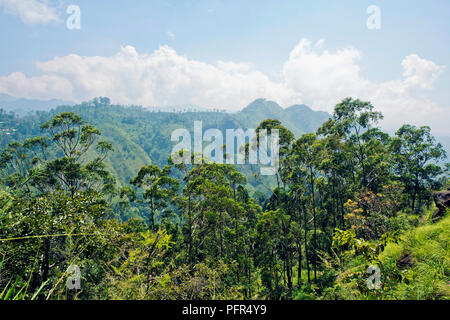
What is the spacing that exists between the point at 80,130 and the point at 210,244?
51.0ft

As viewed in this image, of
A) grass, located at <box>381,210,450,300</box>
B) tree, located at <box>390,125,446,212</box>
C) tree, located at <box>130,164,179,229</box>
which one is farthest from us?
tree, located at <box>390,125,446,212</box>

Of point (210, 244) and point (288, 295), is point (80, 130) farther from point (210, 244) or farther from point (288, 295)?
point (288, 295)

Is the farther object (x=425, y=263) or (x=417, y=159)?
(x=417, y=159)

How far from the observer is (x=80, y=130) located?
20.1 metres
